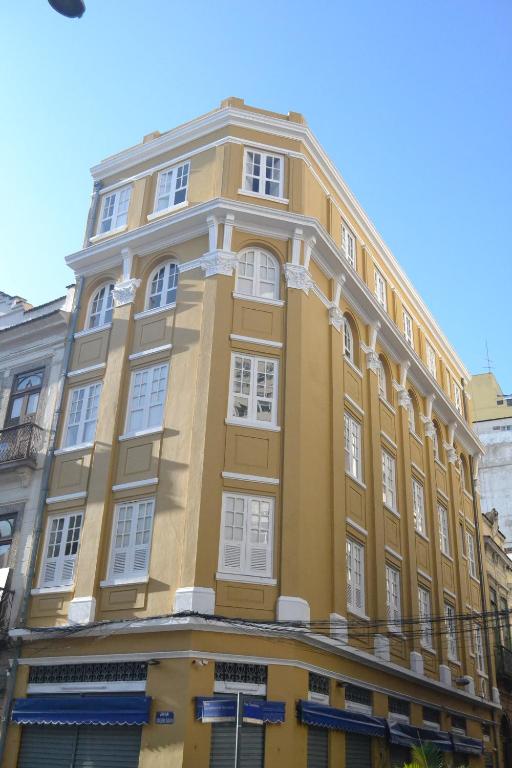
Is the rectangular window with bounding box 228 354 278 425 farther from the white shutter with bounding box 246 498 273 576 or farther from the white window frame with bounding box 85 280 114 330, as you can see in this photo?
the white window frame with bounding box 85 280 114 330

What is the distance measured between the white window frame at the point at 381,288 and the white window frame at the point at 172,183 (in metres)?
8.08

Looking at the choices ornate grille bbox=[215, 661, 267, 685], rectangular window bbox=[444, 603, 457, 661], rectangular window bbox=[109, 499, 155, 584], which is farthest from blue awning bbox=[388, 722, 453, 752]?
rectangular window bbox=[109, 499, 155, 584]

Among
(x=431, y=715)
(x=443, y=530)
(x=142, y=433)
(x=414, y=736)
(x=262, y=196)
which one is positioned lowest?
(x=414, y=736)

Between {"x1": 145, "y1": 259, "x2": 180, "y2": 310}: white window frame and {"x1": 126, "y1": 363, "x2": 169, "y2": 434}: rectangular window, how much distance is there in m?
Answer: 1.97

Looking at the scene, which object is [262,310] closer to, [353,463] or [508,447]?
[353,463]

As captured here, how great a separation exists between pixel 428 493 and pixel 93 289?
542 inches

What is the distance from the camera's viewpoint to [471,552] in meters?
34.4

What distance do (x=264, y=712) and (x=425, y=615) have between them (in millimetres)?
11312

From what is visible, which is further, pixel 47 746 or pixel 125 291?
pixel 125 291

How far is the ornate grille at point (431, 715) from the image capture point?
1016 inches

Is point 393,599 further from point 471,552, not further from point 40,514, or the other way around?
point 471,552

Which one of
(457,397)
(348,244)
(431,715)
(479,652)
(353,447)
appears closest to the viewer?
(353,447)

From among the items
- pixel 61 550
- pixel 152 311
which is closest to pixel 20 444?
pixel 61 550

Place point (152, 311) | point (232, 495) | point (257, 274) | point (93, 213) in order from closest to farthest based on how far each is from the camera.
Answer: point (232, 495) < point (257, 274) < point (152, 311) < point (93, 213)
